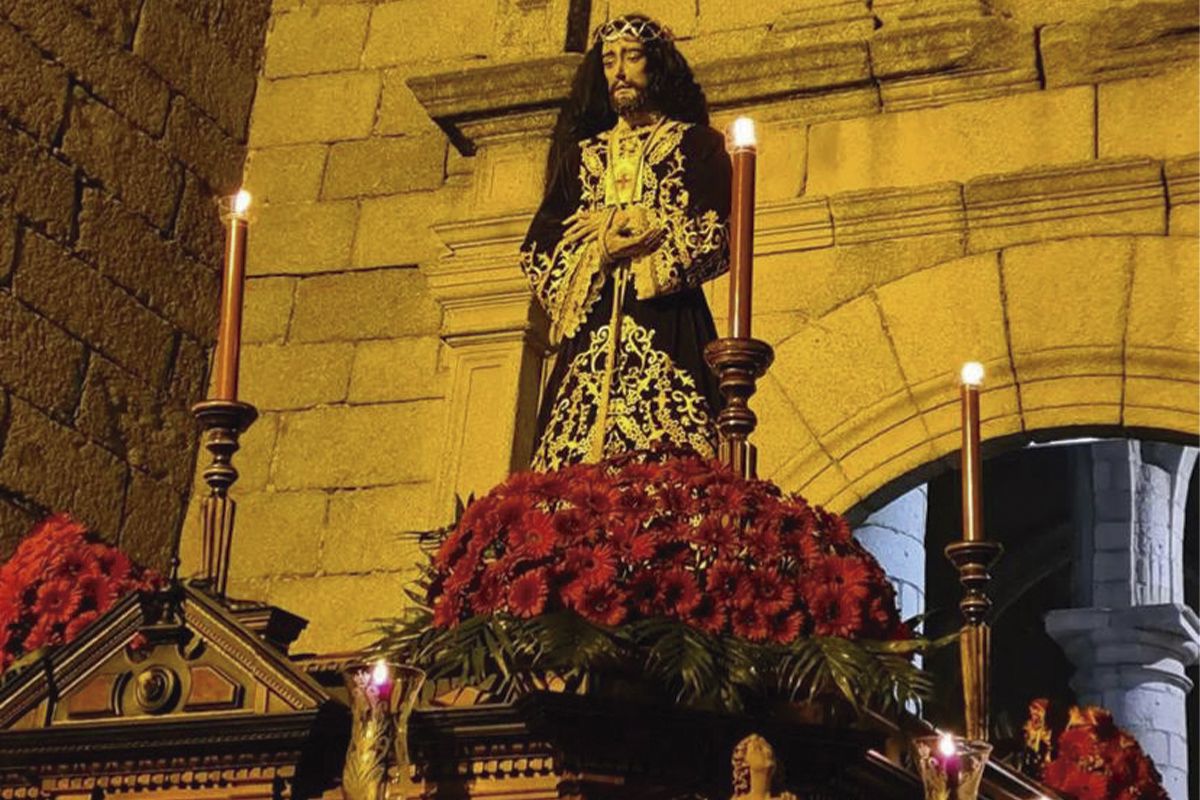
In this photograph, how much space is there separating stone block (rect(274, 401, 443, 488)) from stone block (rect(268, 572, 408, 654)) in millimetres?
310

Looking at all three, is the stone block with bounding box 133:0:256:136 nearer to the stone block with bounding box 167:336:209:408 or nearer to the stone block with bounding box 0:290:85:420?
the stone block with bounding box 167:336:209:408

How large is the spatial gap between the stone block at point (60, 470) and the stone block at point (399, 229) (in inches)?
39.9

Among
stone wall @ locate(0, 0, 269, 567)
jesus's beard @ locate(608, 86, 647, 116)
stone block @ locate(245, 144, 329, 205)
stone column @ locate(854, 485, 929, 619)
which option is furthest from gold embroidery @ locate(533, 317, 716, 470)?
stone column @ locate(854, 485, 929, 619)

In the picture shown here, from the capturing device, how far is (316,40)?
821 centimetres

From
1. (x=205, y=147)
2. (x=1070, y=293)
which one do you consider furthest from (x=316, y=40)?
(x=1070, y=293)

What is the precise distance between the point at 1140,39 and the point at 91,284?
3097mm

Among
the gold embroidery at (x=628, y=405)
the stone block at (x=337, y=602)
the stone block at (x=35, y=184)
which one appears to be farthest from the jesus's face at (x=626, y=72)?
the stone block at (x=35, y=184)

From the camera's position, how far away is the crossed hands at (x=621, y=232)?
15.0ft

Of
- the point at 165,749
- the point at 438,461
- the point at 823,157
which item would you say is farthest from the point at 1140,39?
the point at 165,749

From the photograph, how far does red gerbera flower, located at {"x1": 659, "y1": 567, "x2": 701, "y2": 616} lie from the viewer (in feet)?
10.9

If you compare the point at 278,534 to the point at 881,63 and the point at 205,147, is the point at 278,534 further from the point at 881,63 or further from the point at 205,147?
the point at 881,63

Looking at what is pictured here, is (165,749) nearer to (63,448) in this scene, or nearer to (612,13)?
(63,448)

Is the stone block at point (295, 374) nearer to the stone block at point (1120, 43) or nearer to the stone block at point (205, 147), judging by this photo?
the stone block at point (205, 147)

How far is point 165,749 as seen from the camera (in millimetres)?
3328
